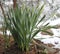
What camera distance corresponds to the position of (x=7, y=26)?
3850 mm

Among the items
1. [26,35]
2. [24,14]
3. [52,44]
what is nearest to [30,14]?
[24,14]

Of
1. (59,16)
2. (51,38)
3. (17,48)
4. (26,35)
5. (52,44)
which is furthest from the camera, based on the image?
(59,16)

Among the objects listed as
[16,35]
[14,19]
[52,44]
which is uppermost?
[14,19]

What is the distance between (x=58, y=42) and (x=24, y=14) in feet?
4.69

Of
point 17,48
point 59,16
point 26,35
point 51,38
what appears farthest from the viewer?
point 59,16

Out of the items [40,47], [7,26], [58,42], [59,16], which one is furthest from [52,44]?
[59,16]

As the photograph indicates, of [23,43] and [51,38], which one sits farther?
[51,38]

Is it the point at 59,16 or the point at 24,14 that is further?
the point at 59,16

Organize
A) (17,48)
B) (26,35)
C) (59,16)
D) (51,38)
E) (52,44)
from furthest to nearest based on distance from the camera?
(59,16), (51,38), (52,44), (17,48), (26,35)

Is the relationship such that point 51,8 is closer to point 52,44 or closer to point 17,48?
point 52,44

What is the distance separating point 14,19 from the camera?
12.5 feet

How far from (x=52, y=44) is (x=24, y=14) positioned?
128 cm

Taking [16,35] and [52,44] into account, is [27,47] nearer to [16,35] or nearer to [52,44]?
[16,35]

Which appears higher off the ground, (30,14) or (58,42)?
(30,14)
